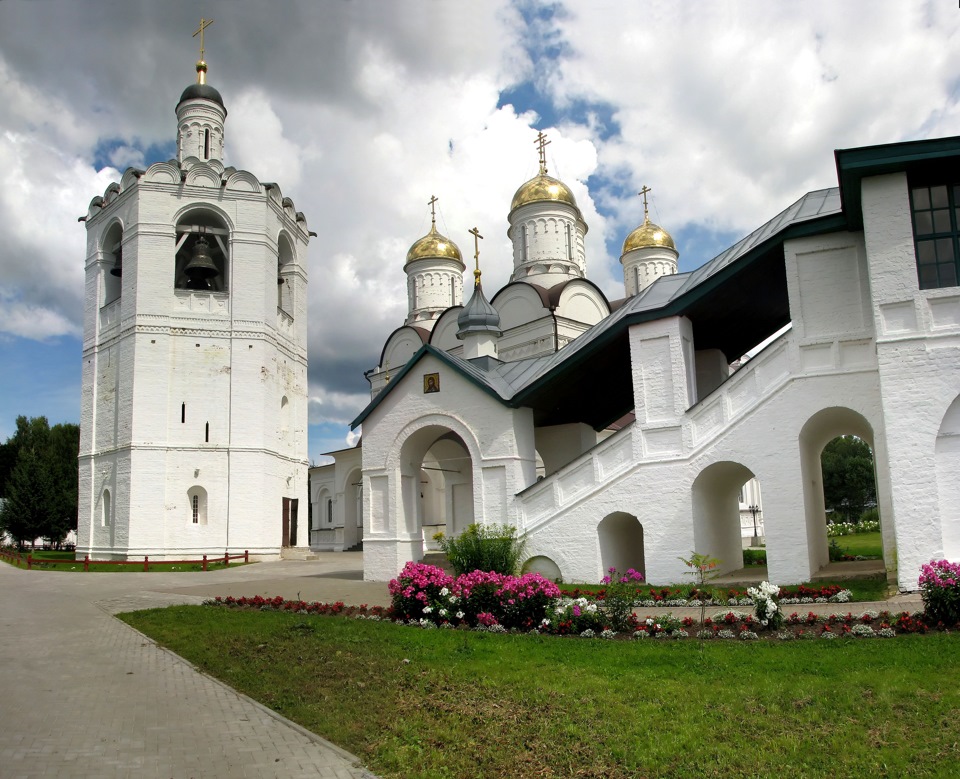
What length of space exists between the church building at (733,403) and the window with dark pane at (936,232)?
25mm

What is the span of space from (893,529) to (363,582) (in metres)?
10.5

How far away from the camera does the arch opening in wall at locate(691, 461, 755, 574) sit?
13734mm

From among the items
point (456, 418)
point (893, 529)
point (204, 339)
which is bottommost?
point (893, 529)

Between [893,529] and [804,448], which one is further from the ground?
[804,448]

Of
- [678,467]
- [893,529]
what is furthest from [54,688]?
[893,529]

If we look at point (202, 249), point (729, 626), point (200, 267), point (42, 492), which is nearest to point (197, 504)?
point (200, 267)

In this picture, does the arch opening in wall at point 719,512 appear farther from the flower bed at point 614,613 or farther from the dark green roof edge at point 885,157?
the dark green roof edge at point 885,157

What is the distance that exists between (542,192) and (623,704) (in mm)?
30106

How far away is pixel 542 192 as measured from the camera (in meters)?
34.1

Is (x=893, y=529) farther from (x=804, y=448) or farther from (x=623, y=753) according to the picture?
(x=623, y=753)

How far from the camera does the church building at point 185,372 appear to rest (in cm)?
2800

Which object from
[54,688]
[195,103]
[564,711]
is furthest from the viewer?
[195,103]

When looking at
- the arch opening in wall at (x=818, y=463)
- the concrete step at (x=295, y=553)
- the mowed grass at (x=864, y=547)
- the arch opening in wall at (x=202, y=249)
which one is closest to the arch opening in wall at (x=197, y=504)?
the concrete step at (x=295, y=553)

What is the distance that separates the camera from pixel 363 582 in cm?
1733
